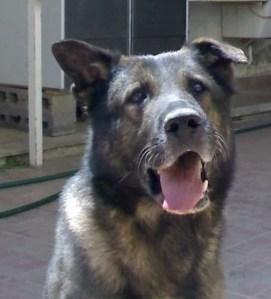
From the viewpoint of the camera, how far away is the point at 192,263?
386cm

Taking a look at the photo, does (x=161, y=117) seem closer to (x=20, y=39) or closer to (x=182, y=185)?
(x=182, y=185)

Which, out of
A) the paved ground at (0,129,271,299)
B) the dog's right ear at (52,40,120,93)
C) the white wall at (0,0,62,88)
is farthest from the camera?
the white wall at (0,0,62,88)

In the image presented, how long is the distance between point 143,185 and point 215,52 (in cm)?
65

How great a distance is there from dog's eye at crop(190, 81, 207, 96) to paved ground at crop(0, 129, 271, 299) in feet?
4.33

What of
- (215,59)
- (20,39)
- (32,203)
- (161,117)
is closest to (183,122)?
(161,117)

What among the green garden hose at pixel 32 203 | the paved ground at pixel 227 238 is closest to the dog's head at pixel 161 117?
the paved ground at pixel 227 238

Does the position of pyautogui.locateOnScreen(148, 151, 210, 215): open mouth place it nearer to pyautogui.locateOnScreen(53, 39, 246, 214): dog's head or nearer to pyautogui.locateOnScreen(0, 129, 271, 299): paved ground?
pyautogui.locateOnScreen(53, 39, 246, 214): dog's head

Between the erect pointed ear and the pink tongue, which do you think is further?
the erect pointed ear

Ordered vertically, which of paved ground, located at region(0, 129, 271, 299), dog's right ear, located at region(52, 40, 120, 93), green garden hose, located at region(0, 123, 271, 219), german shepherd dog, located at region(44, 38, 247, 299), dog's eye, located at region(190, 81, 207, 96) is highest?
dog's right ear, located at region(52, 40, 120, 93)

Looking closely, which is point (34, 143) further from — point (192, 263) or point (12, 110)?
point (192, 263)

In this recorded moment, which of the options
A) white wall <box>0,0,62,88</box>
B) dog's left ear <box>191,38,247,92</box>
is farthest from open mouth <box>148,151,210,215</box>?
white wall <box>0,0,62,88</box>

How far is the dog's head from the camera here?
3479 mm

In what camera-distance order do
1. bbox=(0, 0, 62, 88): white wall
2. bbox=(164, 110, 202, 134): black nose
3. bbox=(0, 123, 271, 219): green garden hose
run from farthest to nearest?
1. bbox=(0, 0, 62, 88): white wall
2. bbox=(0, 123, 271, 219): green garden hose
3. bbox=(164, 110, 202, 134): black nose

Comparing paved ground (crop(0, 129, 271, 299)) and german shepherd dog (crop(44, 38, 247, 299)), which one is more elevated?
german shepherd dog (crop(44, 38, 247, 299))
